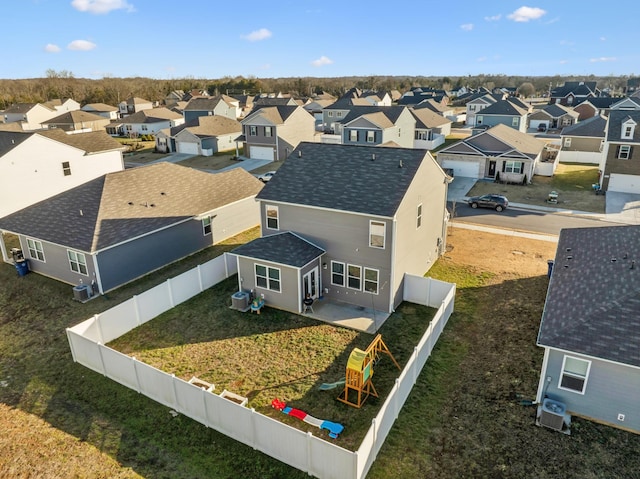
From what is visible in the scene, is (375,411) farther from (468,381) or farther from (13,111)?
(13,111)

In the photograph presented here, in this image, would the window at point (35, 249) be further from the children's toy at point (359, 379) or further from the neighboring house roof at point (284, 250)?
the children's toy at point (359, 379)

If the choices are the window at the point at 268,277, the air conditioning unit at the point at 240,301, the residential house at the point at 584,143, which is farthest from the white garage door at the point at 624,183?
the air conditioning unit at the point at 240,301

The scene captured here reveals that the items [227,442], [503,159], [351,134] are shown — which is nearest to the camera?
[227,442]

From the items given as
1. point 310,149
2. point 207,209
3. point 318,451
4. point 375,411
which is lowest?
point 375,411

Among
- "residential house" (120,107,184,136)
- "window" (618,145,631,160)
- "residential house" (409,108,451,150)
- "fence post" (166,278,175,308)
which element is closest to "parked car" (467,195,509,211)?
"window" (618,145,631,160)

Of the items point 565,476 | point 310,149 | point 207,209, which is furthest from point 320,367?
point 207,209

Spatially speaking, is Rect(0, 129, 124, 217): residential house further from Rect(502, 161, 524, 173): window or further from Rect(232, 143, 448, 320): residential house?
Rect(502, 161, 524, 173): window
